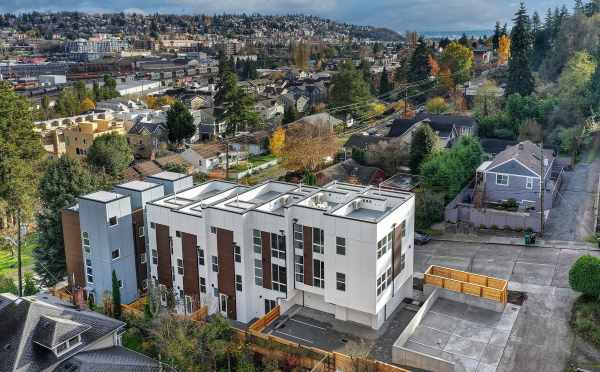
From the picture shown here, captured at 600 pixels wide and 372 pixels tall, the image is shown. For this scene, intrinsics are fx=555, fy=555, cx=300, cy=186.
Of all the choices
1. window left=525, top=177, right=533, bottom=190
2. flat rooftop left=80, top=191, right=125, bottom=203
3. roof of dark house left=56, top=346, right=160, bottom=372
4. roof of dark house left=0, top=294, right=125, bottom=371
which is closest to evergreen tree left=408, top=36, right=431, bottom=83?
window left=525, top=177, right=533, bottom=190

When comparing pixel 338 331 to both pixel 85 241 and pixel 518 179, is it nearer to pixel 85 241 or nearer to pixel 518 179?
pixel 85 241

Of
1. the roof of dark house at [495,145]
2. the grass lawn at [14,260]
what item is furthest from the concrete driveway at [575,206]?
the grass lawn at [14,260]

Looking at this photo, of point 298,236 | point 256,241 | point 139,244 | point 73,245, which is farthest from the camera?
point 73,245

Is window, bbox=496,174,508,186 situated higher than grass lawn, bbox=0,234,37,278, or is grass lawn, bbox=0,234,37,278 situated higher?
window, bbox=496,174,508,186

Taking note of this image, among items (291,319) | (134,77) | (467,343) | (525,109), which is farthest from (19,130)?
(134,77)

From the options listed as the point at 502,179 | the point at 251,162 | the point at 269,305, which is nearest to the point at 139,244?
the point at 269,305

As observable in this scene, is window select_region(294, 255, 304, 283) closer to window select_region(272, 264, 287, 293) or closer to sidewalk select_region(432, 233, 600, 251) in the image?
window select_region(272, 264, 287, 293)

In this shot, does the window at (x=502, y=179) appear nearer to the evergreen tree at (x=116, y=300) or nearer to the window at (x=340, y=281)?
the window at (x=340, y=281)
